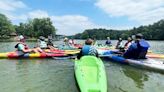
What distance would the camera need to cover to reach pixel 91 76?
29.4ft

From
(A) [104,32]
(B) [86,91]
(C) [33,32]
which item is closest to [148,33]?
(A) [104,32]

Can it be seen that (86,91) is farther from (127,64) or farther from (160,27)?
(160,27)

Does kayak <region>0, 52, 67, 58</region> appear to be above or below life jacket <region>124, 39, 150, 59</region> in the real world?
below

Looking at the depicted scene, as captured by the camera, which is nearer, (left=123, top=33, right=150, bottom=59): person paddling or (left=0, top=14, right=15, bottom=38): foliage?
(left=123, top=33, right=150, bottom=59): person paddling

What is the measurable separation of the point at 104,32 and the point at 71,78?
140 m

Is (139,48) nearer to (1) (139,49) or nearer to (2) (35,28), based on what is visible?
(1) (139,49)

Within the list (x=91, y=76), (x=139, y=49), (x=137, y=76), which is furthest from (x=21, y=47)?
(x=91, y=76)

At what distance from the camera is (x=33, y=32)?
347 ft

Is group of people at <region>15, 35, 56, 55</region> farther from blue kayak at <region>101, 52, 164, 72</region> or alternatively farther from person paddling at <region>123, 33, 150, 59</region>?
person paddling at <region>123, 33, 150, 59</region>

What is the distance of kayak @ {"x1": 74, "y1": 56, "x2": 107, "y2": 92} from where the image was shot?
26.3ft

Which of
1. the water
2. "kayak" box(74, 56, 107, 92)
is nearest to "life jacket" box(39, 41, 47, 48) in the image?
the water

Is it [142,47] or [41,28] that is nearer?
[142,47]

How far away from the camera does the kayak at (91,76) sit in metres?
8.02

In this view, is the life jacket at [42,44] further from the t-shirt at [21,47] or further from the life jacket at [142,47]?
the life jacket at [142,47]
